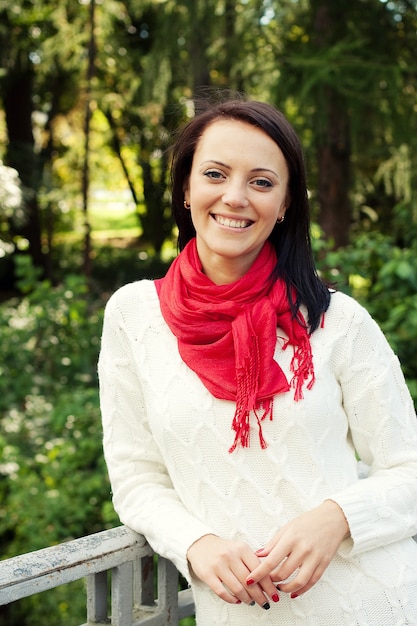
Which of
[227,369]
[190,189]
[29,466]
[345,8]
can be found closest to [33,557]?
[227,369]

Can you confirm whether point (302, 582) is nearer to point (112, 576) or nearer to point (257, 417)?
point (257, 417)

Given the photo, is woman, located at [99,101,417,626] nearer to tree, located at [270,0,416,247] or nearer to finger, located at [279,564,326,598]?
finger, located at [279,564,326,598]

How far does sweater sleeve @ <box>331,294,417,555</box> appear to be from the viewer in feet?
5.16

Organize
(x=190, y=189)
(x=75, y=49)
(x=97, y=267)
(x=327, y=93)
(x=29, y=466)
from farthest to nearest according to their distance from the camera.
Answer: (x=97, y=267), (x=75, y=49), (x=327, y=93), (x=29, y=466), (x=190, y=189)

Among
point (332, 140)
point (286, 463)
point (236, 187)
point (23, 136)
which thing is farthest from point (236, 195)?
point (23, 136)

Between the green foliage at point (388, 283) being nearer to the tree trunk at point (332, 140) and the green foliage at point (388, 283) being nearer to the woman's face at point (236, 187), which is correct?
the woman's face at point (236, 187)

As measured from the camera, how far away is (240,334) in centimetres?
161

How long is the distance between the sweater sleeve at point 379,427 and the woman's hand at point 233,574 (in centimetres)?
21

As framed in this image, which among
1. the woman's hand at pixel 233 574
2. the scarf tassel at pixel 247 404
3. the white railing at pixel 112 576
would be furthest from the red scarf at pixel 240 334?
the white railing at pixel 112 576

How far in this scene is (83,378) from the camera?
5160 mm

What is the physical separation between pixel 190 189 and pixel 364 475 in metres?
0.85

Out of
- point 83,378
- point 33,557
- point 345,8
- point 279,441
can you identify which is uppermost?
point 345,8

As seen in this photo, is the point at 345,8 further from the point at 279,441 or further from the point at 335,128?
the point at 279,441

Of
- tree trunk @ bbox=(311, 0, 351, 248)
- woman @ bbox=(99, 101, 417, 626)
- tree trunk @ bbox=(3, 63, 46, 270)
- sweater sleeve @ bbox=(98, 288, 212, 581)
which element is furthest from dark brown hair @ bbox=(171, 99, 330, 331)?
tree trunk @ bbox=(3, 63, 46, 270)
